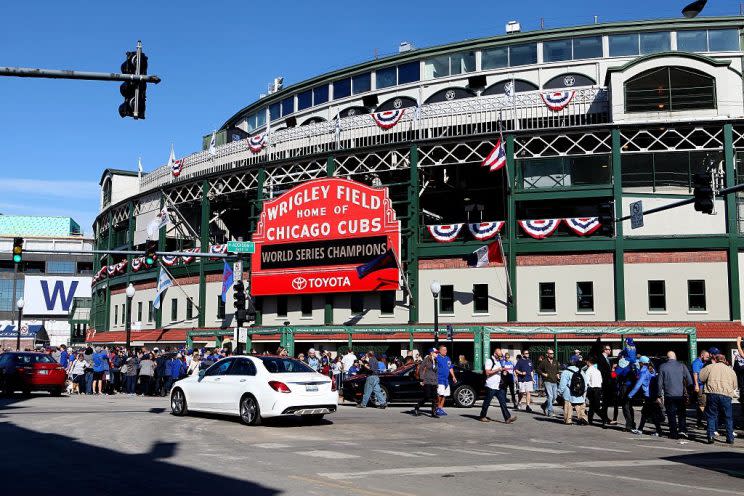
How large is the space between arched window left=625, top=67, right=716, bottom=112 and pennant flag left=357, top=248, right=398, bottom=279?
1274cm

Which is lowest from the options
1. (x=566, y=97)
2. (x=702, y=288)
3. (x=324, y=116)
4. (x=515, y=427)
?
(x=515, y=427)

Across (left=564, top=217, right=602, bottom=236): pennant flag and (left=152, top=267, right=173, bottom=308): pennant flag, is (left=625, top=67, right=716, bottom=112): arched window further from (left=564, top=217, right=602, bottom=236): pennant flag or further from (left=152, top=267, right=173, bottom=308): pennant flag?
(left=152, top=267, right=173, bottom=308): pennant flag

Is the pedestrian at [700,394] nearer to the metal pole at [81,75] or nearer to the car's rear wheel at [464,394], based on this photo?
the car's rear wheel at [464,394]

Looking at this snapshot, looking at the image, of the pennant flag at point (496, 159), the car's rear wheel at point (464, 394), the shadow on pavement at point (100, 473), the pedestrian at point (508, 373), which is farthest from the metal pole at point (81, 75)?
the pennant flag at point (496, 159)

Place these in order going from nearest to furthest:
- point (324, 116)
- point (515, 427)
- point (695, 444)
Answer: point (695, 444) < point (515, 427) < point (324, 116)

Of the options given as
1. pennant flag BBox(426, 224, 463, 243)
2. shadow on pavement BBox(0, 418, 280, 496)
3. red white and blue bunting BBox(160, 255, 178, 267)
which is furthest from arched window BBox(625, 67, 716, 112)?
shadow on pavement BBox(0, 418, 280, 496)

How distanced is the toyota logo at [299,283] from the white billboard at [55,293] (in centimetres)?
5682

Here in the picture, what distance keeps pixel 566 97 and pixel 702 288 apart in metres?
10.5

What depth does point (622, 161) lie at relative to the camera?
124 feet

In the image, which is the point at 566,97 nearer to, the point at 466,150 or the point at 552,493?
the point at 466,150

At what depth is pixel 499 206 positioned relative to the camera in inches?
1652

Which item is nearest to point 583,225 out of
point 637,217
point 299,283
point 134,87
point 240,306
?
point 637,217

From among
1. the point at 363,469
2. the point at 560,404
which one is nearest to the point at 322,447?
the point at 363,469

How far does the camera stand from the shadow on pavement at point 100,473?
9.37 m
